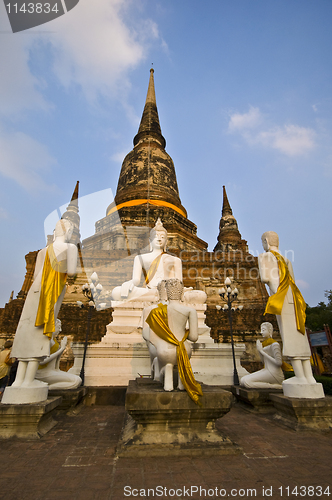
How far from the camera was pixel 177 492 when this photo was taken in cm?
204

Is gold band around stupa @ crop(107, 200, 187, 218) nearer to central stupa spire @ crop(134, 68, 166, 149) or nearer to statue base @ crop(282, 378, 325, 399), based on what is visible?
central stupa spire @ crop(134, 68, 166, 149)

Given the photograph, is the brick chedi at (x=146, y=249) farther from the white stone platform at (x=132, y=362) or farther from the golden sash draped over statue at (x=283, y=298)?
the golden sash draped over statue at (x=283, y=298)

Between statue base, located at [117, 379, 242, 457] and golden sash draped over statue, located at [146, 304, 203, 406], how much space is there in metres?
0.09

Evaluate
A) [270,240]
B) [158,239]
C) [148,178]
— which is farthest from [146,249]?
[270,240]

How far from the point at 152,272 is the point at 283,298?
12.2 ft

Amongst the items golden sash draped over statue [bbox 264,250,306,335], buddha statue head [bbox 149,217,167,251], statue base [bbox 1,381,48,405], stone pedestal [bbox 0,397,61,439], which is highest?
buddha statue head [bbox 149,217,167,251]

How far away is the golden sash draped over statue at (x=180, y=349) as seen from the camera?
288 cm

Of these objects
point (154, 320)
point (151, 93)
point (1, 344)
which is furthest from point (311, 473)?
point (151, 93)

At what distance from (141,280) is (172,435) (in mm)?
5396

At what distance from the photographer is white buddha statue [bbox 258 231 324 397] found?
13.2ft

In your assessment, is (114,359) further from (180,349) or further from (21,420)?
(180,349)

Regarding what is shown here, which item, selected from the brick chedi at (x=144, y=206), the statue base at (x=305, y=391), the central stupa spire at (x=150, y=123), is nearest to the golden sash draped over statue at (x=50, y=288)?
the statue base at (x=305, y=391)

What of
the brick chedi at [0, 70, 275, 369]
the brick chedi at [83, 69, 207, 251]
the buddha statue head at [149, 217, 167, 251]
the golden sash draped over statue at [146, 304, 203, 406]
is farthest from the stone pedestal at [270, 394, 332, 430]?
the brick chedi at [83, 69, 207, 251]

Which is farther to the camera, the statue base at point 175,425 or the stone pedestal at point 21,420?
the stone pedestal at point 21,420
